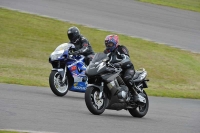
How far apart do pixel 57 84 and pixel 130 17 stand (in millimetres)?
13790

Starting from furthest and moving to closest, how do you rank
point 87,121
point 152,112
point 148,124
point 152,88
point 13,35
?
point 13,35, point 152,88, point 152,112, point 148,124, point 87,121

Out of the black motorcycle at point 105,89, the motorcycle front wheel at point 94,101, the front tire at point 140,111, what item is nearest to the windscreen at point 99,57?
the black motorcycle at point 105,89

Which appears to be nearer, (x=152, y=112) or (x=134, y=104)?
(x=134, y=104)

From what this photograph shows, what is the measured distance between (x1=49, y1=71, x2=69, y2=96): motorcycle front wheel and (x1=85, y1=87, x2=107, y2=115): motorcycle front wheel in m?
3.08

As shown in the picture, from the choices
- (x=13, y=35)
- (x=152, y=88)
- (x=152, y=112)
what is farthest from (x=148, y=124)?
(x=13, y=35)

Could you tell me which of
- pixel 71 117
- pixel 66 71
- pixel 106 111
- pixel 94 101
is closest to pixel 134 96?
pixel 106 111

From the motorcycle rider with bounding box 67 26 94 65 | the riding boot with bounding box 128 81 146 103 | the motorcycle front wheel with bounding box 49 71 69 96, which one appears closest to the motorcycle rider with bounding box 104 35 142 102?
the riding boot with bounding box 128 81 146 103

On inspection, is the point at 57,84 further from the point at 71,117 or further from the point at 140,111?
the point at 71,117

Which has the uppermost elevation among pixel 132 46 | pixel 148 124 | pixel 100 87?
pixel 132 46

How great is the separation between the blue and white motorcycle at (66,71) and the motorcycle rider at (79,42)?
176mm

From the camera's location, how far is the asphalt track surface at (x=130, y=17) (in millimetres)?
25859

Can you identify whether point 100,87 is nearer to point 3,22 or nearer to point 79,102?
point 79,102

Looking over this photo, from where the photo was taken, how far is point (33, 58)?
21.2m

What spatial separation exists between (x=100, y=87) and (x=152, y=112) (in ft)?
8.47
